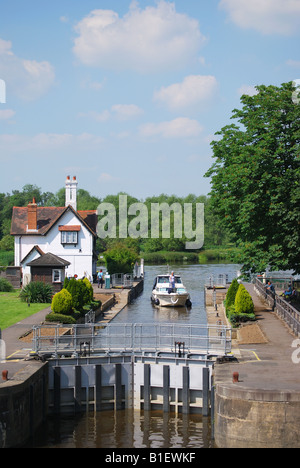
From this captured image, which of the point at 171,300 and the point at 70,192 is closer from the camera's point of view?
the point at 171,300

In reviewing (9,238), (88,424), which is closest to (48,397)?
(88,424)

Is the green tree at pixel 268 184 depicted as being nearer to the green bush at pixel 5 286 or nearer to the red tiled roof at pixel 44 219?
the green bush at pixel 5 286

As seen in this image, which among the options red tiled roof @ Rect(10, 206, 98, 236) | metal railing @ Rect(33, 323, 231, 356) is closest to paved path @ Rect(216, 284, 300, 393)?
metal railing @ Rect(33, 323, 231, 356)

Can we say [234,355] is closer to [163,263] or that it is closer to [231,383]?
[231,383]

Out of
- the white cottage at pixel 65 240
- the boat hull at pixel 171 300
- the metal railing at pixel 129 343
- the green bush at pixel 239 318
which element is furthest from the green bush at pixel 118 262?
the metal railing at pixel 129 343

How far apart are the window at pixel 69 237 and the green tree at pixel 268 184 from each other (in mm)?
25409

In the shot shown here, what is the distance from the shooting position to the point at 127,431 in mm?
24406

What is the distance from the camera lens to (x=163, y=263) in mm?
117688

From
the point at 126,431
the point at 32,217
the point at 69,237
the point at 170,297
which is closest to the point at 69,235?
the point at 69,237

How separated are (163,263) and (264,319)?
261 ft

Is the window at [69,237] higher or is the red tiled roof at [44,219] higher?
the red tiled roof at [44,219]

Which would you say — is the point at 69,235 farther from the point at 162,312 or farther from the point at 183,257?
the point at 183,257

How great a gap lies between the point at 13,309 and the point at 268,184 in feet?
64.2

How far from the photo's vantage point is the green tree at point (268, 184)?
3791 centimetres
